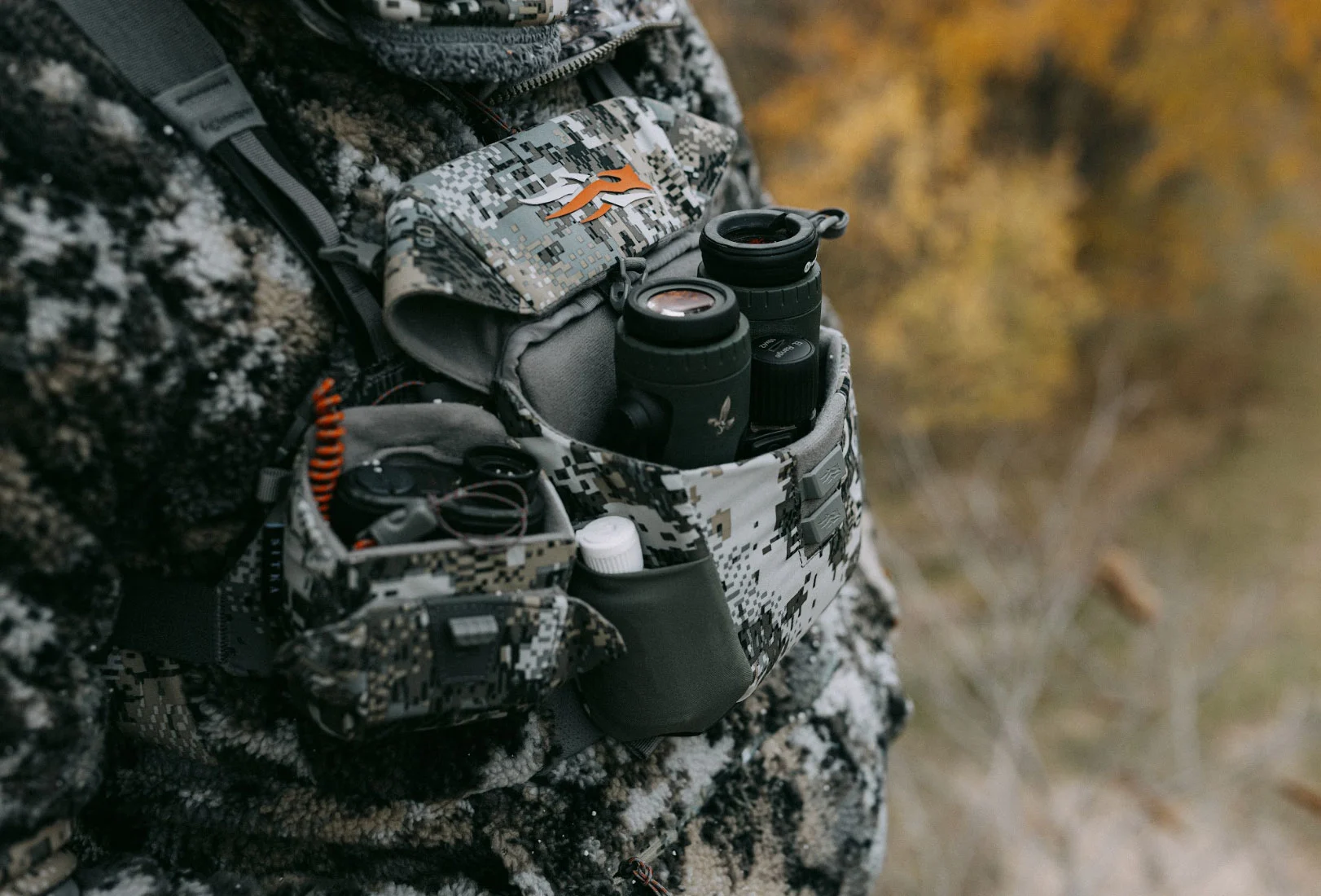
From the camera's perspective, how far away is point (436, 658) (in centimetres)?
139

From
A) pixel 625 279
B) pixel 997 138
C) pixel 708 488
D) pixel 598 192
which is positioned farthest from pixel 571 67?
pixel 997 138

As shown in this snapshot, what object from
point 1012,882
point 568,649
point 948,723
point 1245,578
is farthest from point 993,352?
point 568,649

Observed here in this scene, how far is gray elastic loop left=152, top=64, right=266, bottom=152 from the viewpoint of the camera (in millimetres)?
1360

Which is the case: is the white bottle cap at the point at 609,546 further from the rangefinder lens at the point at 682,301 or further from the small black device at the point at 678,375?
the rangefinder lens at the point at 682,301

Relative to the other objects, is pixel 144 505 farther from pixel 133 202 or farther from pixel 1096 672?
pixel 1096 672

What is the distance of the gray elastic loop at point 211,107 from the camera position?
1.36 metres

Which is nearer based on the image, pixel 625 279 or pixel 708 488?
pixel 708 488

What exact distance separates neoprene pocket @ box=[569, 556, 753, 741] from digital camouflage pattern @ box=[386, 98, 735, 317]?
1.27 ft

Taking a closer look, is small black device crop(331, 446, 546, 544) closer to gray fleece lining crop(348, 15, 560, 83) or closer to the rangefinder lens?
the rangefinder lens

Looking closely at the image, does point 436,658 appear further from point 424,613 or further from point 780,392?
point 780,392

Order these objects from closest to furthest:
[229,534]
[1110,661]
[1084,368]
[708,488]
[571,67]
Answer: [229,534], [708,488], [571,67], [1110,661], [1084,368]

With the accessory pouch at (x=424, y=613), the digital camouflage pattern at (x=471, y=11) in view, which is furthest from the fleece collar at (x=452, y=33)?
the accessory pouch at (x=424, y=613)

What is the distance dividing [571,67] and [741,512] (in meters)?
0.75

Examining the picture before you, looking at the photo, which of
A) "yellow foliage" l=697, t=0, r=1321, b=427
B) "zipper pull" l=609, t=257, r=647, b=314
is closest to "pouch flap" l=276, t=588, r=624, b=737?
"zipper pull" l=609, t=257, r=647, b=314
